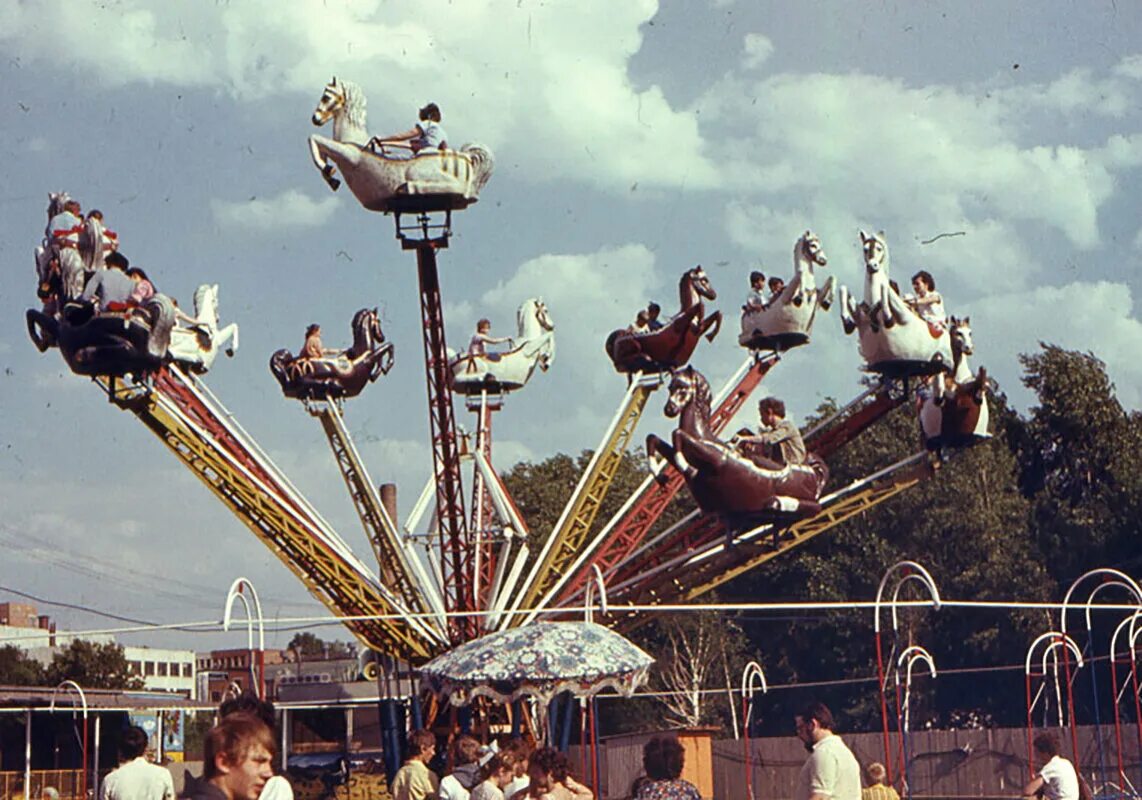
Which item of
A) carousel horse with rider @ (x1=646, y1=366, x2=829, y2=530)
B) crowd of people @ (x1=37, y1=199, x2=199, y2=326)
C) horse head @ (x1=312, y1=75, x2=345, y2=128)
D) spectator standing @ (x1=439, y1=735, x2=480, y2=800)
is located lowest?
spectator standing @ (x1=439, y1=735, x2=480, y2=800)

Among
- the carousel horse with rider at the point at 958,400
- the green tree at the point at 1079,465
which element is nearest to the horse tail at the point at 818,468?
the carousel horse with rider at the point at 958,400

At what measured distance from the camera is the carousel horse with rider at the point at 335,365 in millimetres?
31266

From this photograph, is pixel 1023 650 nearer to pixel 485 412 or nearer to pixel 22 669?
pixel 485 412

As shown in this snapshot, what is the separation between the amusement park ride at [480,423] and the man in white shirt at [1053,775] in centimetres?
1304

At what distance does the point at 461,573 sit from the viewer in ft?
97.7

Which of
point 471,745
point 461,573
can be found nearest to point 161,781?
point 471,745

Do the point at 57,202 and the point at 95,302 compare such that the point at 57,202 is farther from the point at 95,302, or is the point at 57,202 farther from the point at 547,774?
the point at 547,774

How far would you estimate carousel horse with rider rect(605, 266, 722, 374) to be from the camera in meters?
31.7

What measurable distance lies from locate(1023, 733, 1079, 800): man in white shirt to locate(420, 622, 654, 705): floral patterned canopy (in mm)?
7061

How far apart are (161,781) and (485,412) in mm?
23154

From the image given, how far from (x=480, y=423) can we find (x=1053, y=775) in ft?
69.6

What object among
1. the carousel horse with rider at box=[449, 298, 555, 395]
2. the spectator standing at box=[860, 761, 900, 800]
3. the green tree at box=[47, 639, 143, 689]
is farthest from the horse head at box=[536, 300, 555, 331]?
the green tree at box=[47, 639, 143, 689]

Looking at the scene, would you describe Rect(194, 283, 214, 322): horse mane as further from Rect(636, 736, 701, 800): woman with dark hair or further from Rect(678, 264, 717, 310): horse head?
Rect(636, 736, 701, 800): woman with dark hair

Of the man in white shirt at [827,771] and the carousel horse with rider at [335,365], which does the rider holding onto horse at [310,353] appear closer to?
the carousel horse with rider at [335,365]
